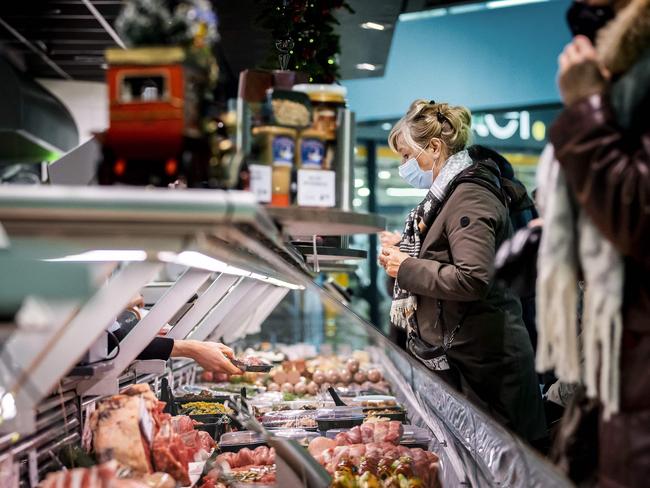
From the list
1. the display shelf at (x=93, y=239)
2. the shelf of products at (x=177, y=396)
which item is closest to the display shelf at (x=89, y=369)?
the shelf of products at (x=177, y=396)

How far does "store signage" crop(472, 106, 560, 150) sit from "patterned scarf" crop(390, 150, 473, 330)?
19.4 ft

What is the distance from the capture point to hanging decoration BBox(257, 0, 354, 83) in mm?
3789

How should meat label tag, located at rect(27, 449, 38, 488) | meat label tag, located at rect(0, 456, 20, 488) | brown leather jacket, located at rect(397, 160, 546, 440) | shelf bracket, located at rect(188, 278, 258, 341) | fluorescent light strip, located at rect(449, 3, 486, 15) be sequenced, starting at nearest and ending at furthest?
meat label tag, located at rect(0, 456, 20, 488) → meat label tag, located at rect(27, 449, 38, 488) → brown leather jacket, located at rect(397, 160, 546, 440) → shelf bracket, located at rect(188, 278, 258, 341) → fluorescent light strip, located at rect(449, 3, 486, 15)

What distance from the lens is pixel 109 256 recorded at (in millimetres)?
1883

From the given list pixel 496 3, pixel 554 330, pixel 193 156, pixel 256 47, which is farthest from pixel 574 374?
pixel 496 3

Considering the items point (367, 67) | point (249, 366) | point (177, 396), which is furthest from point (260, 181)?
point (367, 67)

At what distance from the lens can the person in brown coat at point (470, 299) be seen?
10.2 ft

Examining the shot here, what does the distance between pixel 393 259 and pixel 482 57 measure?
227 inches

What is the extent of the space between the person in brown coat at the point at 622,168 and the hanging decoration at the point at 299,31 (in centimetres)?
234

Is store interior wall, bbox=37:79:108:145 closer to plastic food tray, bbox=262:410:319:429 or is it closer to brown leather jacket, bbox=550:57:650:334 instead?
plastic food tray, bbox=262:410:319:429

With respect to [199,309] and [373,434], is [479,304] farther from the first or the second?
[199,309]

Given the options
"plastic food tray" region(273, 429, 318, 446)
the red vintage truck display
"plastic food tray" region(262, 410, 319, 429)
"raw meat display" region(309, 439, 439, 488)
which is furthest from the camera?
"plastic food tray" region(262, 410, 319, 429)

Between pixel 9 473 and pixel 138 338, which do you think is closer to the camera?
pixel 9 473

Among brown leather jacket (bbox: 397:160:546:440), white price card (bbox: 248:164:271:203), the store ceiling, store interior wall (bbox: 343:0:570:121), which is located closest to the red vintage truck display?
white price card (bbox: 248:164:271:203)
